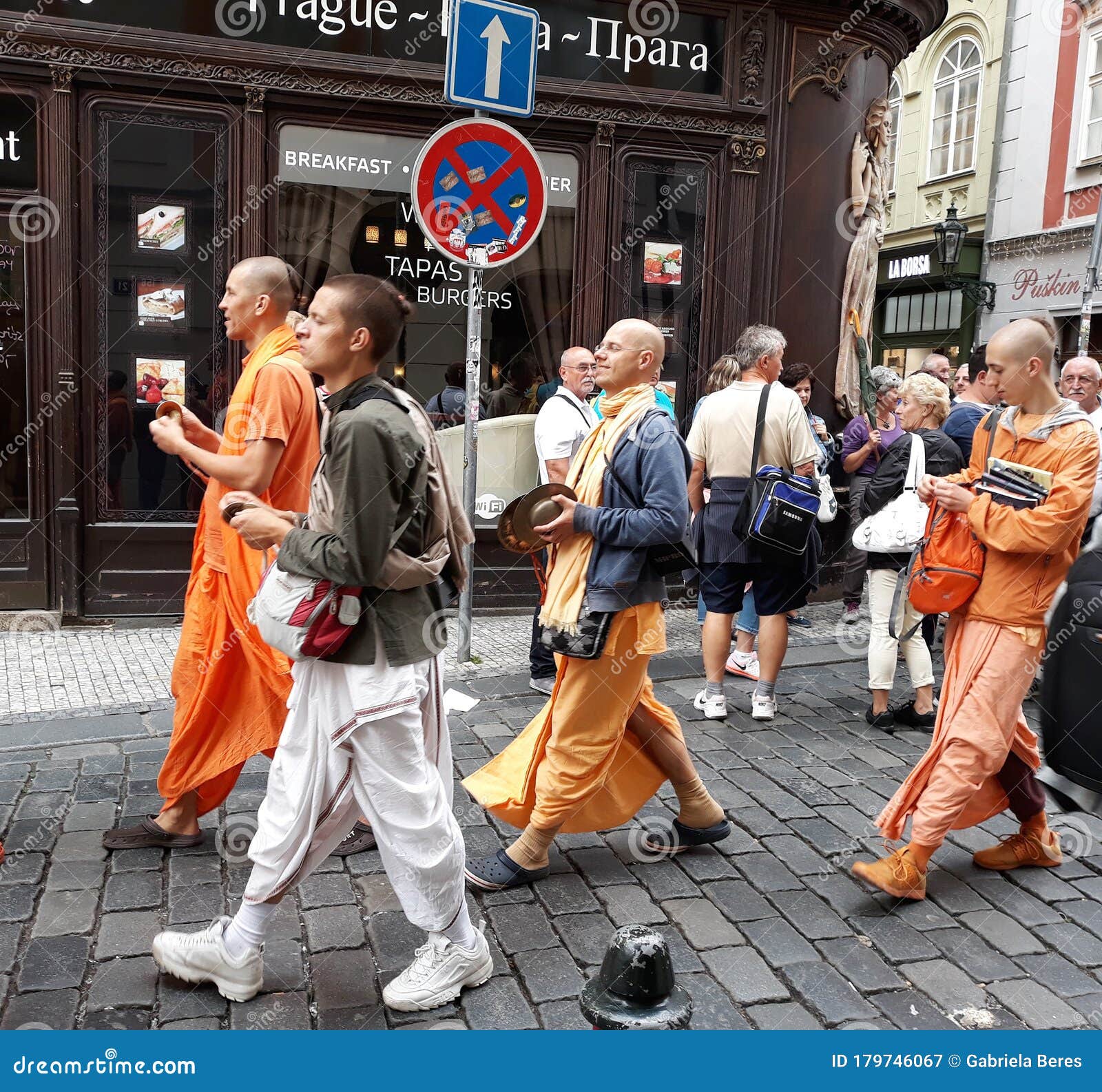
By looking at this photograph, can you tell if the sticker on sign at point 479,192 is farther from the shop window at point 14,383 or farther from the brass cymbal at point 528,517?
the shop window at point 14,383

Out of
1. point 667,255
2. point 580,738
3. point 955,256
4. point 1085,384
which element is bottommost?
point 580,738

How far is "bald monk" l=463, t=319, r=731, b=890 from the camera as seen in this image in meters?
3.80

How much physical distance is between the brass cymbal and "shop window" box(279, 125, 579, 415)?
4669mm

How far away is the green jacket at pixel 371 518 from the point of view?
2812 millimetres

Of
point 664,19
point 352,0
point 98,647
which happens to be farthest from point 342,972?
point 664,19

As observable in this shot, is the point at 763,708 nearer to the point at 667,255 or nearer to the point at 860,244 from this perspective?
the point at 667,255

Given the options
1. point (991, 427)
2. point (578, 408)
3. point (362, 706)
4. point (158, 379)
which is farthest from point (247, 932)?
point (158, 379)

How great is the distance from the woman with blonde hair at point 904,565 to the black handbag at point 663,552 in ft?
7.45

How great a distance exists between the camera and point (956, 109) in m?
23.6

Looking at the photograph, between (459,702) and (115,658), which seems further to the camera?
(115,658)

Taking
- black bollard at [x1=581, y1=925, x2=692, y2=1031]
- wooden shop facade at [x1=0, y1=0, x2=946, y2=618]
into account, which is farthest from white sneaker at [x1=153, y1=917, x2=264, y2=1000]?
wooden shop facade at [x1=0, y1=0, x2=946, y2=618]

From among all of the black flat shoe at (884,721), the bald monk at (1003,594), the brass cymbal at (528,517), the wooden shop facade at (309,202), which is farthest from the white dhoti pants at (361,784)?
the wooden shop facade at (309,202)

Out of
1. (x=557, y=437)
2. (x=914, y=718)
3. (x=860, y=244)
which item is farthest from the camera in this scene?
(x=860, y=244)

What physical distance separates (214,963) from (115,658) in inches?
165
